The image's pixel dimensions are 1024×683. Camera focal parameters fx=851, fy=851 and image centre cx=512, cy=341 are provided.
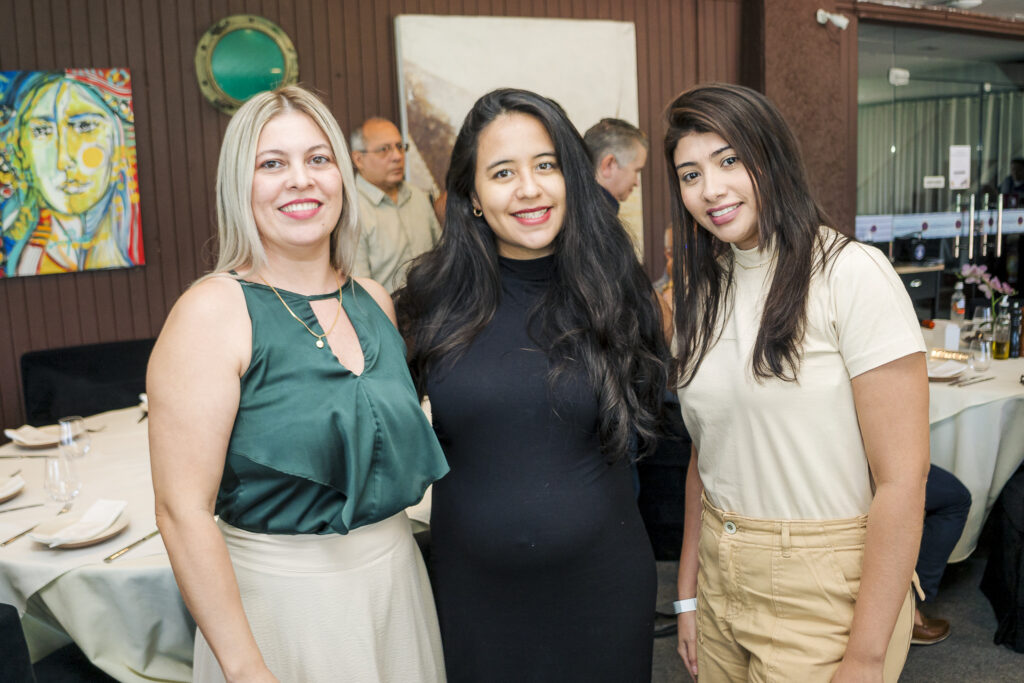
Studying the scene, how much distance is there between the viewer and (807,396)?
139 centimetres

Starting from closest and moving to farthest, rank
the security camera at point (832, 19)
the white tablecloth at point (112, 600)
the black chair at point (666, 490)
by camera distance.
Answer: the white tablecloth at point (112, 600) → the black chair at point (666, 490) → the security camera at point (832, 19)

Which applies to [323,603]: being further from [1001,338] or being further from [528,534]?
[1001,338]

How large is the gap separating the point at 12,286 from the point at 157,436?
139 inches

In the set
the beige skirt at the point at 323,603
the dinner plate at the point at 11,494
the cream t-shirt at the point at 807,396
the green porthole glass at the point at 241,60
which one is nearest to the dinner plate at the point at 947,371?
the cream t-shirt at the point at 807,396

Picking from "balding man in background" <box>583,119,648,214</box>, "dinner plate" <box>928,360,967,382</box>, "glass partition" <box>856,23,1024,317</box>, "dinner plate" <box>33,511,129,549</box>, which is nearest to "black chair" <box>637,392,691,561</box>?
"dinner plate" <box>928,360,967,382</box>

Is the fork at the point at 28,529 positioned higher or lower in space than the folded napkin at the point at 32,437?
lower

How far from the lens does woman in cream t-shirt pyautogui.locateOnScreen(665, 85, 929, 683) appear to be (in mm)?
1320

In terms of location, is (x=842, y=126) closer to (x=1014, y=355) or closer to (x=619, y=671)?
(x=1014, y=355)

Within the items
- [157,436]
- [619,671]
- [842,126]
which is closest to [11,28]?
[157,436]

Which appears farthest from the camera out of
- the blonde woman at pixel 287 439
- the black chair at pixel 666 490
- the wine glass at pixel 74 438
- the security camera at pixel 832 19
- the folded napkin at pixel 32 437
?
the security camera at pixel 832 19

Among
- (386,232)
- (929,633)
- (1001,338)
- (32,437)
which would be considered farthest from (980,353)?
(32,437)

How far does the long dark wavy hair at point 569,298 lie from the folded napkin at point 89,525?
0.89 metres

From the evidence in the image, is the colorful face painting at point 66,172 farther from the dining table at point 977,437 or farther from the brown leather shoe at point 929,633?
the brown leather shoe at point 929,633

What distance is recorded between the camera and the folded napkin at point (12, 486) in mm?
2290
